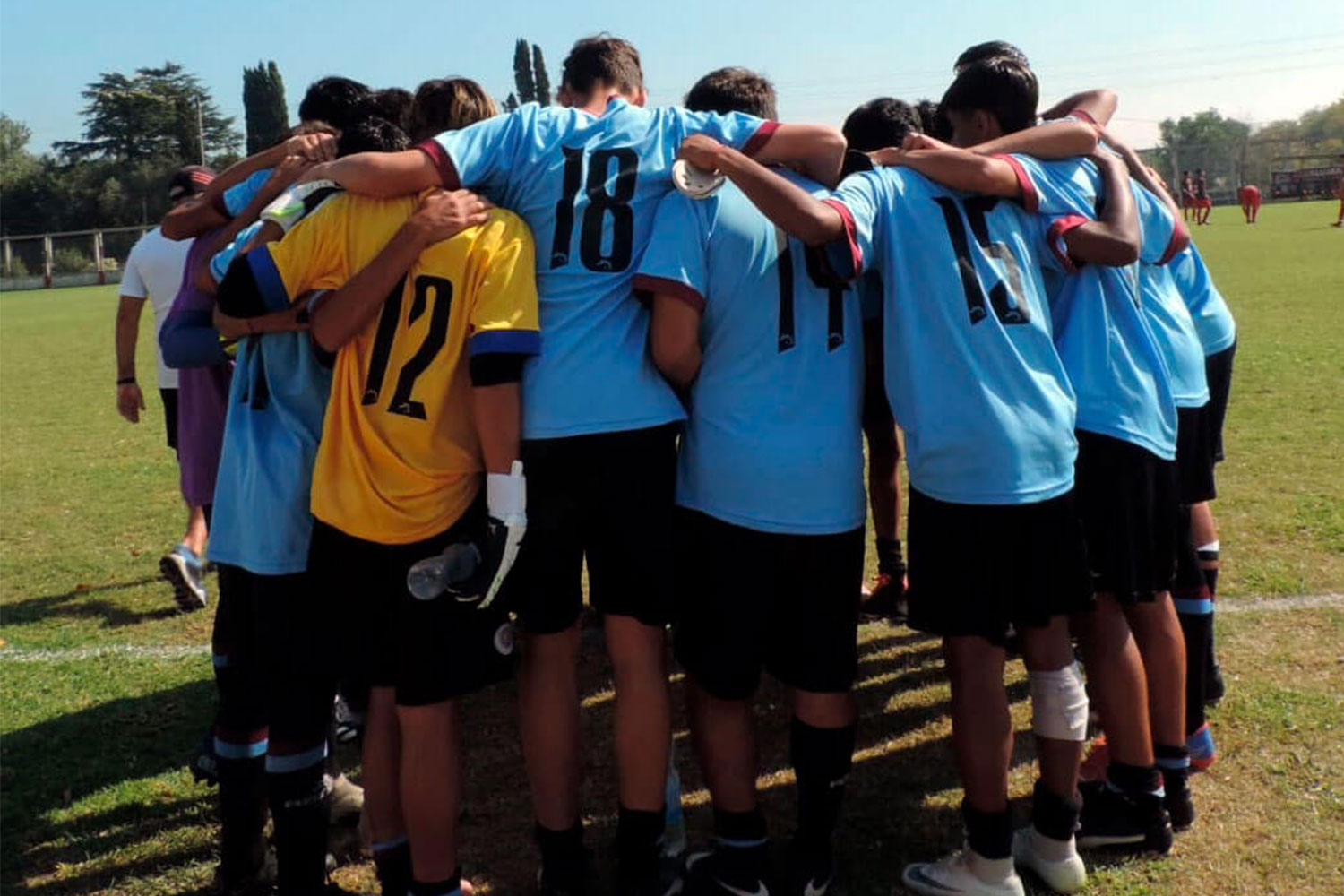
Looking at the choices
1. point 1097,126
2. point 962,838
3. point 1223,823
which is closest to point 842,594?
point 962,838

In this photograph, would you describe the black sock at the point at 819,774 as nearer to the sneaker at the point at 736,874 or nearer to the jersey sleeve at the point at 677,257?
the sneaker at the point at 736,874

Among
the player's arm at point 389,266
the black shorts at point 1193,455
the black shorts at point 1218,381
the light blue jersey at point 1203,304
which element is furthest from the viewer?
the black shorts at point 1218,381

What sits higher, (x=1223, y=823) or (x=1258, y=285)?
(x=1258, y=285)

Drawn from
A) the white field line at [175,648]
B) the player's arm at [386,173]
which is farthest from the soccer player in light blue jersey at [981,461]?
the white field line at [175,648]

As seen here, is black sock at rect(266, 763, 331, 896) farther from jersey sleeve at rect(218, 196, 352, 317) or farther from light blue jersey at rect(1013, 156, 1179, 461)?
light blue jersey at rect(1013, 156, 1179, 461)

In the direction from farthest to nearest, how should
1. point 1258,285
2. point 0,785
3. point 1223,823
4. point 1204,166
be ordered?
point 1204,166 → point 1258,285 → point 0,785 → point 1223,823

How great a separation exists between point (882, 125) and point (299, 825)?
2836 mm

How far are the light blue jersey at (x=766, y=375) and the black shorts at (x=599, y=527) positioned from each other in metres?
0.15

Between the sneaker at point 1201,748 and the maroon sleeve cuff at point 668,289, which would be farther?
the sneaker at point 1201,748

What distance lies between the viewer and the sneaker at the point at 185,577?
5.98 meters

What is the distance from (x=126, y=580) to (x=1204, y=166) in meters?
75.8

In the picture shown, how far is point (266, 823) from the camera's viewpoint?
3.71m

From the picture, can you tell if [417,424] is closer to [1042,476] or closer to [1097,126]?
[1042,476]

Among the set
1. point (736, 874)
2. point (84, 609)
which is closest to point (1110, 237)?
point (736, 874)
